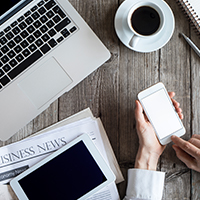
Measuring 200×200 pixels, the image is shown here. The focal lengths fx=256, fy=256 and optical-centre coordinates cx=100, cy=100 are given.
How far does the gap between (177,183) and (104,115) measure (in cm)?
29

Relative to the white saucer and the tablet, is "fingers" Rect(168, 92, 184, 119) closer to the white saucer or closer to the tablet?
the white saucer

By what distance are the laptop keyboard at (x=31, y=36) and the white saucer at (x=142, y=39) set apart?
0.42ft

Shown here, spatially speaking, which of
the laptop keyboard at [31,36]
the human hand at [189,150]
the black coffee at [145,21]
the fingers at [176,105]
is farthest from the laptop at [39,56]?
the human hand at [189,150]

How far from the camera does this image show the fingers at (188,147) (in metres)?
0.70

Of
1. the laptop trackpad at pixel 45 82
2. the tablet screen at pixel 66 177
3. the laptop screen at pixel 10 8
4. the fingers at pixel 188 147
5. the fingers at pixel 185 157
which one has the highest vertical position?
the laptop screen at pixel 10 8

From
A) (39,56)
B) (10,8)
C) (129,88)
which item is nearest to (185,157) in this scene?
(129,88)

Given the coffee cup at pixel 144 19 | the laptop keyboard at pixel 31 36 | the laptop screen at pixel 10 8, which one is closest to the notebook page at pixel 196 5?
the coffee cup at pixel 144 19

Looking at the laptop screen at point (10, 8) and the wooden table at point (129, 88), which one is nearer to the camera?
the laptop screen at point (10, 8)

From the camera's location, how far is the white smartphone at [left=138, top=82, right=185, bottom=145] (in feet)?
2.37

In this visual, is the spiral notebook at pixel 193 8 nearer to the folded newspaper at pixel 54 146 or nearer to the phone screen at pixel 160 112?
the phone screen at pixel 160 112

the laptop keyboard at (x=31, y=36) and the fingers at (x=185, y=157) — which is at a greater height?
the laptop keyboard at (x=31, y=36)

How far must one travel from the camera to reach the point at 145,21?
68 cm

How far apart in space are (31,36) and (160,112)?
16.2 inches

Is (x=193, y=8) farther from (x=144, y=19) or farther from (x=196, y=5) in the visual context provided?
(x=144, y=19)
